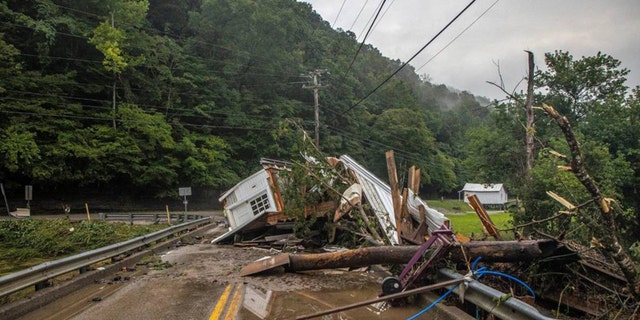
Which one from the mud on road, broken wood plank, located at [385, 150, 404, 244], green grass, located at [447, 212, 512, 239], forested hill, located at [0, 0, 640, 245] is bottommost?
green grass, located at [447, 212, 512, 239]

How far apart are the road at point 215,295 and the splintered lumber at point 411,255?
38 centimetres

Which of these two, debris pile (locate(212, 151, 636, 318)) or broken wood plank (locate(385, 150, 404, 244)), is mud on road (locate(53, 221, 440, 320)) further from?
broken wood plank (locate(385, 150, 404, 244))

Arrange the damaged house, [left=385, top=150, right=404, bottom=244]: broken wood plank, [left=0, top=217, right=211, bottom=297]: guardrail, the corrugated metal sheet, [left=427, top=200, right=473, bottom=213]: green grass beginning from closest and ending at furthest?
[left=0, top=217, right=211, bottom=297]: guardrail → the corrugated metal sheet → [left=385, top=150, right=404, bottom=244]: broken wood plank → the damaged house → [left=427, top=200, right=473, bottom=213]: green grass

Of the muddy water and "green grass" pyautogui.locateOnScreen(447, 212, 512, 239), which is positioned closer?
the muddy water

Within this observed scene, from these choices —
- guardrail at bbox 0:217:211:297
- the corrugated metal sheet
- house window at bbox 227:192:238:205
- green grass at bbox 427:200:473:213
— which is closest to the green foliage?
guardrail at bbox 0:217:211:297

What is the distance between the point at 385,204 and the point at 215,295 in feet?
20.0

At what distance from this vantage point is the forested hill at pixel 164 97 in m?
32.8

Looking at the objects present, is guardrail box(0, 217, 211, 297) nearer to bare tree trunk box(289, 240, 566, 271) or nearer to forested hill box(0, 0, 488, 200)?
bare tree trunk box(289, 240, 566, 271)

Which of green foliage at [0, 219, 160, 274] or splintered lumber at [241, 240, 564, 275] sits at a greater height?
splintered lumber at [241, 240, 564, 275]

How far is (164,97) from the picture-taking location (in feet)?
143

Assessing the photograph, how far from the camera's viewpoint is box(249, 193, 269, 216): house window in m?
16.3

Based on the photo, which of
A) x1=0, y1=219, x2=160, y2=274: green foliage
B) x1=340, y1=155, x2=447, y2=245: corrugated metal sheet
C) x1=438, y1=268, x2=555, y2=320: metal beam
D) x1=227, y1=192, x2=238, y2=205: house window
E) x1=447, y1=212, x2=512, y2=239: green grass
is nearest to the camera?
x1=438, y1=268, x2=555, y2=320: metal beam

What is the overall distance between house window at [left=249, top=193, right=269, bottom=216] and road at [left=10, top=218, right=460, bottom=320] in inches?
241

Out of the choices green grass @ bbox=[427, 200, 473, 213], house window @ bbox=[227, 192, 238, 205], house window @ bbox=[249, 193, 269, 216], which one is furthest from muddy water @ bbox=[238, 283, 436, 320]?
green grass @ bbox=[427, 200, 473, 213]
